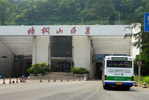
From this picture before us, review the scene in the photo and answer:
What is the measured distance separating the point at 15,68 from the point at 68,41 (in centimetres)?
1842

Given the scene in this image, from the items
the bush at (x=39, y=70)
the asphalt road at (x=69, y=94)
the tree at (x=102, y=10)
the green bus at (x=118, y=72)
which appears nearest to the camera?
the asphalt road at (x=69, y=94)

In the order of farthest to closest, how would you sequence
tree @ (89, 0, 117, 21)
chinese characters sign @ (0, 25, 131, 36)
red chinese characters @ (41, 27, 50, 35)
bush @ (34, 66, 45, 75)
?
tree @ (89, 0, 117, 21) < red chinese characters @ (41, 27, 50, 35) < chinese characters sign @ (0, 25, 131, 36) < bush @ (34, 66, 45, 75)

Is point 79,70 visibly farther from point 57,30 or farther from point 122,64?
point 122,64

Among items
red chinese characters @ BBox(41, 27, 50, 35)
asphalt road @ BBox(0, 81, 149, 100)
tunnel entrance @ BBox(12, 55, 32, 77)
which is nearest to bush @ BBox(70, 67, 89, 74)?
red chinese characters @ BBox(41, 27, 50, 35)

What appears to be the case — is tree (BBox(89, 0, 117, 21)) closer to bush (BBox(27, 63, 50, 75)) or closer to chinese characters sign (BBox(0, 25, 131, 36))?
chinese characters sign (BBox(0, 25, 131, 36))

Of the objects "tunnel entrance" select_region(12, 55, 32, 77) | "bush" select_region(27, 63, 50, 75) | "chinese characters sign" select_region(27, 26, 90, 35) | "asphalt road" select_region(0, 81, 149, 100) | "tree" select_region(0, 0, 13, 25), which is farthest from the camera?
"tree" select_region(0, 0, 13, 25)

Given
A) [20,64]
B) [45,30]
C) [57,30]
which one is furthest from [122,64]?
[20,64]

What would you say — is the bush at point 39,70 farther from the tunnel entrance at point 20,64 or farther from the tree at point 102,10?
the tree at point 102,10

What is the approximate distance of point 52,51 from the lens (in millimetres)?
56375

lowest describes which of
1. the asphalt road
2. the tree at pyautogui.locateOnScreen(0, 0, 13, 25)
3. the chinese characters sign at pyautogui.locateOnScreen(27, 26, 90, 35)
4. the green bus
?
the asphalt road

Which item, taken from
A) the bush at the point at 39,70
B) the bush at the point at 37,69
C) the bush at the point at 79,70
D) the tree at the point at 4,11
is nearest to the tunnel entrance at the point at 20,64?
the bush at the point at 37,69

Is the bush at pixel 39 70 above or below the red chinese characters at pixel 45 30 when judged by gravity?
below

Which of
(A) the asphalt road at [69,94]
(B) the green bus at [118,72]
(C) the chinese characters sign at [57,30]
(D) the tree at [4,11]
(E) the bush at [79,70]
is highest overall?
(D) the tree at [4,11]


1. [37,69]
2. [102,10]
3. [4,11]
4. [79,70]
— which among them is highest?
[102,10]
